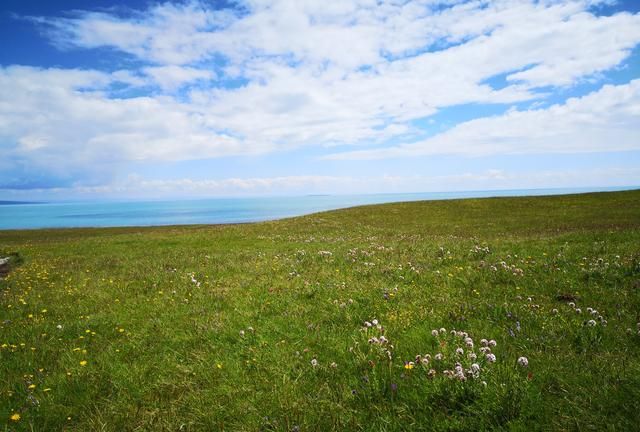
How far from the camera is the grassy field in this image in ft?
15.4

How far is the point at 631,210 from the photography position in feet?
142

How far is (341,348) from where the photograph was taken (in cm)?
651

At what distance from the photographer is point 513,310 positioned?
24.7 ft

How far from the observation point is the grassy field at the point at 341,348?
4.68m

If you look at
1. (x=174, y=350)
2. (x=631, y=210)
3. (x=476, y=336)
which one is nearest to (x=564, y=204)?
(x=631, y=210)

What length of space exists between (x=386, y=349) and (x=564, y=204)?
6327 centimetres

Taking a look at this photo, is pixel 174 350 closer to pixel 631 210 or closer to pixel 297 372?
pixel 297 372

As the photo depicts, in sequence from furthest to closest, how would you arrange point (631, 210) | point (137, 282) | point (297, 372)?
point (631, 210), point (137, 282), point (297, 372)

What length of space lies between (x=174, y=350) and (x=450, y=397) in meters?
5.66

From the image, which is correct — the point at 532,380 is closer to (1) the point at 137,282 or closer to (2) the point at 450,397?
(2) the point at 450,397

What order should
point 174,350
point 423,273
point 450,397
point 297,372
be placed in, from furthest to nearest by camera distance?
point 423,273 → point 174,350 → point 297,372 → point 450,397

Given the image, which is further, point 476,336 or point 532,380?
point 476,336

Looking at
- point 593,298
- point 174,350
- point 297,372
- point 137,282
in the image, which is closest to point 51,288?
point 137,282

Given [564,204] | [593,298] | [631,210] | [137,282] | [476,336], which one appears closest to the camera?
[476,336]
